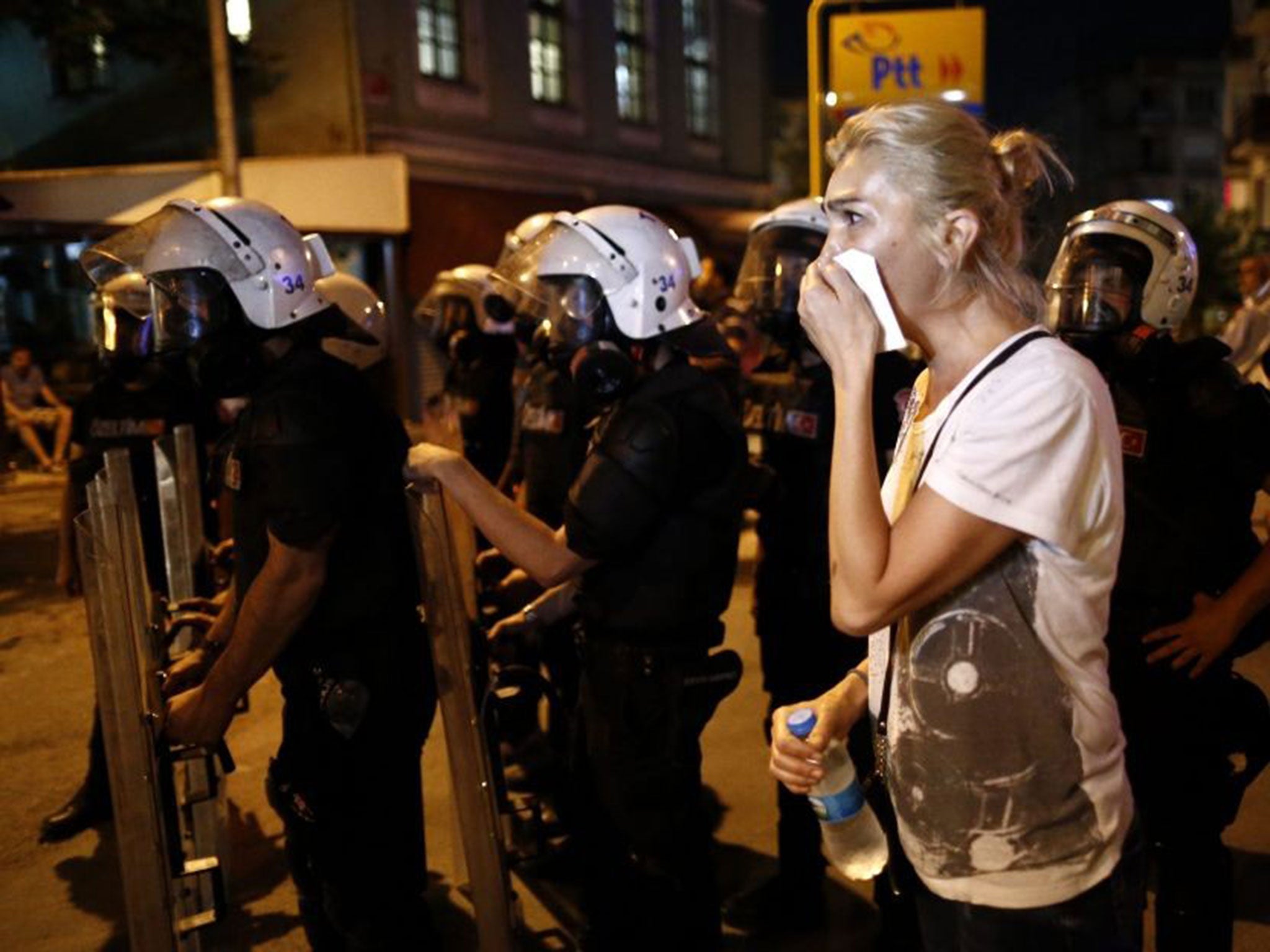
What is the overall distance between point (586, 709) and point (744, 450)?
0.80 m

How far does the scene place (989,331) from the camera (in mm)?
1740

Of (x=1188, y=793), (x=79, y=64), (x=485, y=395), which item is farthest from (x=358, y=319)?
(x=79, y=64)

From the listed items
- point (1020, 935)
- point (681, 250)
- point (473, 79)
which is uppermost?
point (473, 79)

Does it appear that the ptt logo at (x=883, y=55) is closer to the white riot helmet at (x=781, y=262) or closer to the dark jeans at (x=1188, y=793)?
the white riot helmet at (x=781, y=262)

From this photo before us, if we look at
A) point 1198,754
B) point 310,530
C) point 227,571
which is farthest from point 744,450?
point 227,571

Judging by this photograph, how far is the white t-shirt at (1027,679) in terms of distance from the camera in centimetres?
162

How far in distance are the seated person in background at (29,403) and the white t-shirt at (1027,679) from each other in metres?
8.48

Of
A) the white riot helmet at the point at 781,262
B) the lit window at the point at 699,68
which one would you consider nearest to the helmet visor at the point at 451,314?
the white riot helmet at the point at 781,262

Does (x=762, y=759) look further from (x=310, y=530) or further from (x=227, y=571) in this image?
(x=310, y=530)

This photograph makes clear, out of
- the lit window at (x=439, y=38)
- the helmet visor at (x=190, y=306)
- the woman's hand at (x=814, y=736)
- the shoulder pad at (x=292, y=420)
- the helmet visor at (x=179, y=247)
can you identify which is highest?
the lit window at (x=439, y=38)

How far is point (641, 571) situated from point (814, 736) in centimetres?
116

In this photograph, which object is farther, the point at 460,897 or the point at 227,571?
the point at 227,571

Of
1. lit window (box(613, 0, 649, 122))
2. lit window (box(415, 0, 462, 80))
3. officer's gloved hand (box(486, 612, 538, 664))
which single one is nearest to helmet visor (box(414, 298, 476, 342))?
officer's gloved hand (box(486, 612, 538, 664))

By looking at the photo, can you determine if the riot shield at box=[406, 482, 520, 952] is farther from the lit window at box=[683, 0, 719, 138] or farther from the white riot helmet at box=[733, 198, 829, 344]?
the lit window at box=[683, 0, 719, 138]
